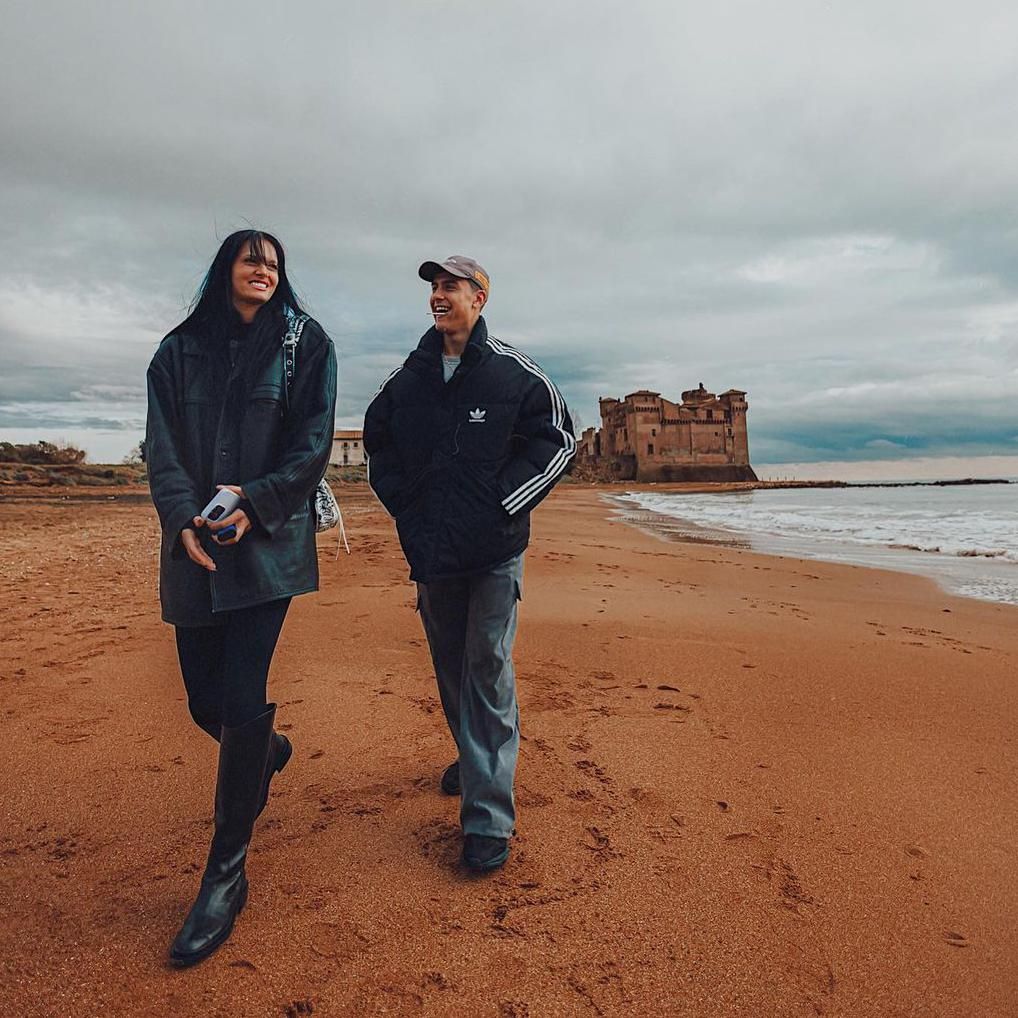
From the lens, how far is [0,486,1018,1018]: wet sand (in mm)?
1651

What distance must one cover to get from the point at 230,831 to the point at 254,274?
1.64 metres

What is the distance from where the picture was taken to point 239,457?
209 centimetres

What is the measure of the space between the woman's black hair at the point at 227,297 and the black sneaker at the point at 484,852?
1715 millimetres

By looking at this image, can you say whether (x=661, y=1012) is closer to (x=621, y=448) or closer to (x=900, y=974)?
(x=900, y=974)

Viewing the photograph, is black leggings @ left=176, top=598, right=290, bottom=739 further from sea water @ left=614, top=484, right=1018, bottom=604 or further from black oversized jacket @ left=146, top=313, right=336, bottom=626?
sea water @ left=614, top=484, right=1018, bottom=604

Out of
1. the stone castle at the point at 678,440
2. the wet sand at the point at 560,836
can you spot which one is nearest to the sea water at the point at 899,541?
the wet sand at the point at 560,836

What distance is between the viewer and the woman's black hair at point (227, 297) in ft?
7.15

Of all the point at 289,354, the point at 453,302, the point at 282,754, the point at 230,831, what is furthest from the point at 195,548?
the point at 453,302

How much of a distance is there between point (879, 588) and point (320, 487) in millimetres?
7024

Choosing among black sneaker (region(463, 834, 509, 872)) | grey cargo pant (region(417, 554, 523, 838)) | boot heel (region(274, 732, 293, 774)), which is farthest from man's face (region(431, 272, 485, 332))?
black sneaker (region(463, 834, 509, 872))

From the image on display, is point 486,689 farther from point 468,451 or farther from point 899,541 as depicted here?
point 899,541

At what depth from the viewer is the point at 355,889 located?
2.02 metres

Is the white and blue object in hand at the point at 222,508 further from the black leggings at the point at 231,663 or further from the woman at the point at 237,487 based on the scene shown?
the black leggings at the point at 231,663

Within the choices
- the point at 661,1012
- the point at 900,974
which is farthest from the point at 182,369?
the point at 900,974
